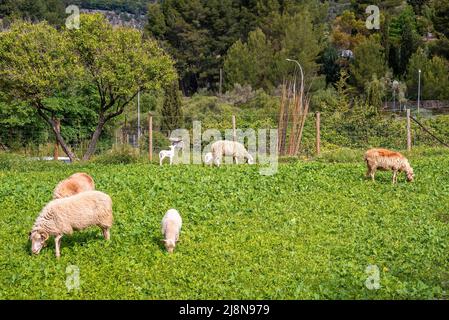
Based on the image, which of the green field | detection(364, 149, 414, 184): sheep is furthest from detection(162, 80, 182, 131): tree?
detection(364, 149, 414, 184): sheep

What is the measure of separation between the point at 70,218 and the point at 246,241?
298 centimetres

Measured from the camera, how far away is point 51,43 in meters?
25.5

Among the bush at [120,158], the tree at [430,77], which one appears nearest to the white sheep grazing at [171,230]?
the bush at [120,158]

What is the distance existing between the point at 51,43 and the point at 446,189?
53.3ft

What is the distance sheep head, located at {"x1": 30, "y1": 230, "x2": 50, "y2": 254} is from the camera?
10.7m

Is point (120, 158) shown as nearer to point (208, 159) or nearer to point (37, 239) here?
point (208, 159)

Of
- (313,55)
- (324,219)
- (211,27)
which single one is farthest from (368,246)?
(211,27)

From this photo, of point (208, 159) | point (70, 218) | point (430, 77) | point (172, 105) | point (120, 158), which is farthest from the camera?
point (430, 77)

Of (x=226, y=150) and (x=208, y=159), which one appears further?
(x=226, y=150)

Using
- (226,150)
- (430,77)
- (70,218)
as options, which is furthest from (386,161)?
(430,77)

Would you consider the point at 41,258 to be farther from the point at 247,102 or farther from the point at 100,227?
the point at 247,102

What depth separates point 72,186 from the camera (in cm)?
1314

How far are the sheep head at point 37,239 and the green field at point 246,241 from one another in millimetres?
148

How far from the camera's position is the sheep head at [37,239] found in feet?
35.0
